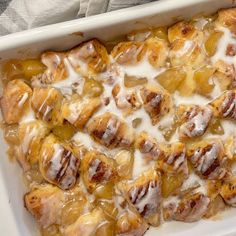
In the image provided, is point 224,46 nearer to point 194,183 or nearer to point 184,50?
point 184,50

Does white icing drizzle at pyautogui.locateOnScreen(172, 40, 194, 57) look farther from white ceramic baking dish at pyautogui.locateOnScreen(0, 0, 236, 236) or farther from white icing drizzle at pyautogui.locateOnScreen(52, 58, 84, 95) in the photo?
white icing drizzle at pyautogui.locateOnScreen(52, 58, 84, 95)

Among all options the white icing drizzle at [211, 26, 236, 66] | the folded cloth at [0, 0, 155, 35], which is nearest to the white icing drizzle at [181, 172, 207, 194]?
the white icing drizzle at [211, 26, 236, 66]

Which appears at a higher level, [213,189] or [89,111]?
[89,111]

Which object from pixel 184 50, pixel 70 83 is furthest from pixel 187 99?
pixel 70 83

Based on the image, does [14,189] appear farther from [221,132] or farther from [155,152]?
[221,132]

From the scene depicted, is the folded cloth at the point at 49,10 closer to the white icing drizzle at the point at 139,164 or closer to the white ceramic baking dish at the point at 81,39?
the white ceramic baking dish at the point at 81,39

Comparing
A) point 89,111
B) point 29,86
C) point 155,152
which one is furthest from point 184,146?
point 29,86

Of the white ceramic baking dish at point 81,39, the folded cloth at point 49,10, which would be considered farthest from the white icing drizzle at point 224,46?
the folded cloth at point 49,10
